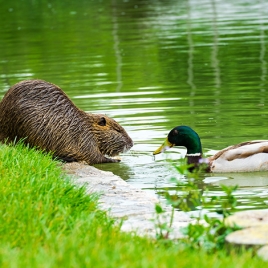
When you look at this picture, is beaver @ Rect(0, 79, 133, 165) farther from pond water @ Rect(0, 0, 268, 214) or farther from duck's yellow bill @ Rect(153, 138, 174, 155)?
duck's yellow bill @ Rect(153, 138, 174, 155)

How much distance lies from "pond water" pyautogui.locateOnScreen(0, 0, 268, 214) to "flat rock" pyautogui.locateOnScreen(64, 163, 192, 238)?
20.0 inches

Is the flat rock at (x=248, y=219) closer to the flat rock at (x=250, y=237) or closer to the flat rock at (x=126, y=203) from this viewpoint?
the flat rock at (x=250, y=237)

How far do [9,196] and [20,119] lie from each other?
380 centimetres

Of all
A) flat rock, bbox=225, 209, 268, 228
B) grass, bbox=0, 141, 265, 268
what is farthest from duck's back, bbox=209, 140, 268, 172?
flat rock, bbox=225, 209, 268, 228

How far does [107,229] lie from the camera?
6117mm

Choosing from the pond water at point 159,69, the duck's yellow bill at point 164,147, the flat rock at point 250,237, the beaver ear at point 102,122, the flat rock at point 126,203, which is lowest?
the pond water at point 159,69

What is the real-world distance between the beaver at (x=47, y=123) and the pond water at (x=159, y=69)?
454mm

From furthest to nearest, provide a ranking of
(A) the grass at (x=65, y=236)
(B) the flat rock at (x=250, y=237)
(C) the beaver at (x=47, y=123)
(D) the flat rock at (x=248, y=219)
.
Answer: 1. (C) the beaver at (x=47, y=123)
2. (D) the flat rock at (x=248, y=219)
3. (B) the flat rock at (x=250, y=237)
4. (A) the grass at (x=65, y=236)

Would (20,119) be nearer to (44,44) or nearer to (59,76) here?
(59,76)

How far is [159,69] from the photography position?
18.9 m

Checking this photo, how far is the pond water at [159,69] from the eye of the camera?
1128cm

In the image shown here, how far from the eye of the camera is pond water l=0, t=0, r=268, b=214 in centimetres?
1128

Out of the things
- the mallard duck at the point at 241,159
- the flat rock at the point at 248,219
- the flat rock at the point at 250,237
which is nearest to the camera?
the flat rock at the point at 250,237

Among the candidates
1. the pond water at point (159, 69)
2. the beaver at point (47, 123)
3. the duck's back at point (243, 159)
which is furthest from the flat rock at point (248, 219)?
the beaver at point (47, 123)
